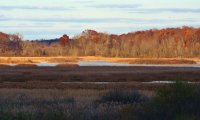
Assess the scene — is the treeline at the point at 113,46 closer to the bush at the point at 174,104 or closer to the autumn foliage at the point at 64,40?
the autumn foliage at the point at 64,40

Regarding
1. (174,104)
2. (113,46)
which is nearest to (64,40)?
(113,46)

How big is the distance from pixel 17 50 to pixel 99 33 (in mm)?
31314

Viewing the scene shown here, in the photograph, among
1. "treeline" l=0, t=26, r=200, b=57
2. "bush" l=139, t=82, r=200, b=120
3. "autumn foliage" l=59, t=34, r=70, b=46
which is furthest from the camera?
"autumn foliage" l=59, t=34, r=70, b=46

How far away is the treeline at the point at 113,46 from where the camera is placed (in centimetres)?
15600

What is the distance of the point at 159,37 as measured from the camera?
188 meters

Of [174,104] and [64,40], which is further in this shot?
[64,40]

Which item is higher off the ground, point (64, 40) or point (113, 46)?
point (64, 40)

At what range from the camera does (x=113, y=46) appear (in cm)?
16738

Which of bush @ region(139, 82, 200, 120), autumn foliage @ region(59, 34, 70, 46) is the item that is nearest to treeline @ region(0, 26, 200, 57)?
autumn foliage @ region(59, 34, 70, 46)

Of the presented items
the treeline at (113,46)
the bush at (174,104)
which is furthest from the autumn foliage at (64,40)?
the bush at (174,104)

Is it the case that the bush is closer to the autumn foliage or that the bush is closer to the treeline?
the treeline

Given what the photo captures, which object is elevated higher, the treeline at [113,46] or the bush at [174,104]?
the bush at [174,104]

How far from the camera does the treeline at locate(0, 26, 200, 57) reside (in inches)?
6142

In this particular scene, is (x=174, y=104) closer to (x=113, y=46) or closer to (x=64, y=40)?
(x=113, y=46)
